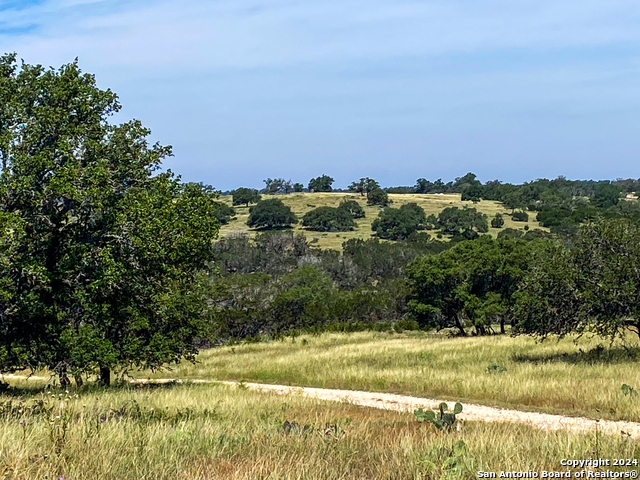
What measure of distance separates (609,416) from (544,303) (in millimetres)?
9430

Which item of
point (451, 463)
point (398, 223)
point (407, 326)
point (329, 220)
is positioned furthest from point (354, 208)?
point (451, 463)

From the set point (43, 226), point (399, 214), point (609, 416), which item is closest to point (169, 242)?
point (43, 226)

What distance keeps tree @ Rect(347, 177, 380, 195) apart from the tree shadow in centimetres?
13573

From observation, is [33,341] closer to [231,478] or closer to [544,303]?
[231,478]

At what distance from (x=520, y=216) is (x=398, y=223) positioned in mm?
24966

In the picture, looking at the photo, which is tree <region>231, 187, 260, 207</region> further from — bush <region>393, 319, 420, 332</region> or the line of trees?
bush <region>393, 319, 420, 332</region>

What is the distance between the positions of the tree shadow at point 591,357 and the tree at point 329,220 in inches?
3903

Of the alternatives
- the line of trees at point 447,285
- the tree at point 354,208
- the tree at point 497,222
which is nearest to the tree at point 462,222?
the tree at point 497,222

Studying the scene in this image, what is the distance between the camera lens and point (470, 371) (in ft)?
Answer: 72.7

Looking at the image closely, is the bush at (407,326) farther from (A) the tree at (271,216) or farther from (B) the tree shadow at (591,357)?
(A) the tree at (271,216)

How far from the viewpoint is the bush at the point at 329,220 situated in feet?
409

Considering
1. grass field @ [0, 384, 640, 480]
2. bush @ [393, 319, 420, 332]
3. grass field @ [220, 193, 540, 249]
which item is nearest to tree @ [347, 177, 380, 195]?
grass field @ [220, 193, 540, 249]

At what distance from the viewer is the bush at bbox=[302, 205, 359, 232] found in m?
125

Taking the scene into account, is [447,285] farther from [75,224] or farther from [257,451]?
[257,451]
